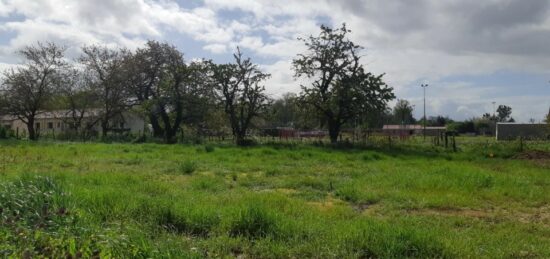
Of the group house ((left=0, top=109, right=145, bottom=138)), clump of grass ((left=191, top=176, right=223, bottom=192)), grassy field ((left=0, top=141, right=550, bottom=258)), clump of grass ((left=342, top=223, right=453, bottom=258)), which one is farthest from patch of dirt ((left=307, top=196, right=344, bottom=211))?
house ((left=0, top=109, right=145, bottom=138))

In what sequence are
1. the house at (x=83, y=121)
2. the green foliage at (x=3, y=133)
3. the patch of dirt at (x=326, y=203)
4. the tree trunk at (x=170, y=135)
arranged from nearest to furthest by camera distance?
1. the patch of dirt at (x=326, y=203)
2. the tree trunk at (x=170, y=135)
3. the green foliage at (x=3, y=133)
4. the house at (x=83, y=121)

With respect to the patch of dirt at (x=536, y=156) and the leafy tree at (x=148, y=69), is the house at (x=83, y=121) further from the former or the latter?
the patch of dirt at (x=536, y=156)

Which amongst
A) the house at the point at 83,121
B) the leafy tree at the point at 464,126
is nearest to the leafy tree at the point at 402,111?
the leafy tree at the point at 464,126

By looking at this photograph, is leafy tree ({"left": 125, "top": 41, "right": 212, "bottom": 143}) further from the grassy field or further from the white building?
the grassy field

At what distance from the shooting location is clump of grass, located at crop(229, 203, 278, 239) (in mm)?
6562

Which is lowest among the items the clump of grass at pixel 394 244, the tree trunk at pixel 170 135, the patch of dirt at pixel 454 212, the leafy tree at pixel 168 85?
the patch of dirt at pixel 454 212

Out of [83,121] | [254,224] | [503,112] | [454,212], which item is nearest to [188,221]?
[254,224]

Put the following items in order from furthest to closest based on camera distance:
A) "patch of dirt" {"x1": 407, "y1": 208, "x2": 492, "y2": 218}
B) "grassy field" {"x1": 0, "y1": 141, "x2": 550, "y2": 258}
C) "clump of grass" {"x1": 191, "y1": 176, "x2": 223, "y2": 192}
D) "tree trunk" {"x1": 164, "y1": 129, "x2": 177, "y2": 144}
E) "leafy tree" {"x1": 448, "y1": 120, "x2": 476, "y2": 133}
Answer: "leafy tree" {"x1": 448, "y1": 120, "x2": 476, "y2": 133} → "tree trunk" {"x1": 164, "y1": 129, "x2": 177, "y2": 144} → "clump of grass" {"x1": 191, "y1": 176, "x2": 223, "y2": 192} → "patch of dirt" {"x1": 407, "y1": 208, "x2": 492, "y2": 218} → "grassy field" {"x1": 0, "y1": 141, "x2": 550, "y2": 258}

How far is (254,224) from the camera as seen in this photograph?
6730mm

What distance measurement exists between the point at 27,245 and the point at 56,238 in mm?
385

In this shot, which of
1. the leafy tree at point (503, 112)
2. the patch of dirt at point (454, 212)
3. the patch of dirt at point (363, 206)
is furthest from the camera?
the leafy tree at point (503, 112)

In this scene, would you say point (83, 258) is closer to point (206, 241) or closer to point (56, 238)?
point (56, 238)

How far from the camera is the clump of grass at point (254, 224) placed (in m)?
6.56

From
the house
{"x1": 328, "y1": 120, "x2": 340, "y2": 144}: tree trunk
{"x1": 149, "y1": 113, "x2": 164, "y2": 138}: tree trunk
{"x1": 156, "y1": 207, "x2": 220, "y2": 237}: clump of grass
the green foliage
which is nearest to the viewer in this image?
{"x1": 156, "y1": 207, "x2": 220, "y2": 237}: clump of grass
